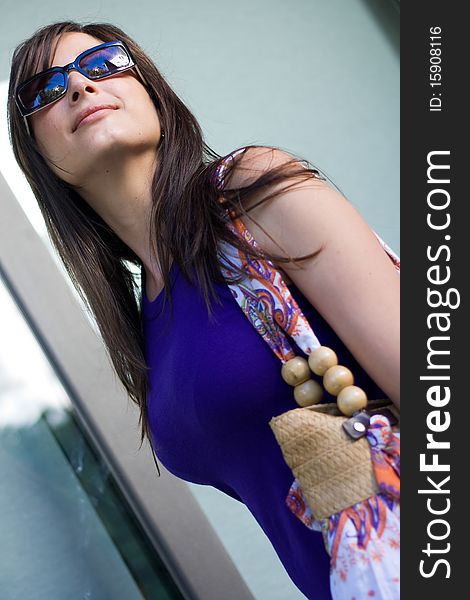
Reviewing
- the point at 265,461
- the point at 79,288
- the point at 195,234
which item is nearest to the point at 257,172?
the point at 195,234

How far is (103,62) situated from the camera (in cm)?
132

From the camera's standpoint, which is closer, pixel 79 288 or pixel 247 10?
pixel 79 288

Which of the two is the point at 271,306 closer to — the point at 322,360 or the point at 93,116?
the point at 322,360

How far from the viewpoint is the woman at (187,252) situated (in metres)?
1.08

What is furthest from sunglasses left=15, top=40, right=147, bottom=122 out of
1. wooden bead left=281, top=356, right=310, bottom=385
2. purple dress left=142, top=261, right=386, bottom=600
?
wooden bead left=281, top=356, right=310, bottom=385

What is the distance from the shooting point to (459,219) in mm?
1112

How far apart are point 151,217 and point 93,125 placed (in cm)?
15

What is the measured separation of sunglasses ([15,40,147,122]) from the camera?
51.6 inches

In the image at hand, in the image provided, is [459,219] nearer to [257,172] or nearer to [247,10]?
[257,172]

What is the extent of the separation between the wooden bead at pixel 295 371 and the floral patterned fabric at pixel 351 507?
0.6 inches

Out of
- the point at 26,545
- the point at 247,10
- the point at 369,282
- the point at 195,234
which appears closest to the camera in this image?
the point at 369,282

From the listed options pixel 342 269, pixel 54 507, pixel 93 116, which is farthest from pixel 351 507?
pixel 54 507

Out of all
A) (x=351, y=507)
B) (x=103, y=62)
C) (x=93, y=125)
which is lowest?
(x=351, y=507)

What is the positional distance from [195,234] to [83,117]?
25cm
